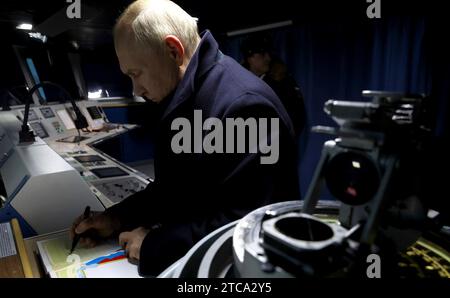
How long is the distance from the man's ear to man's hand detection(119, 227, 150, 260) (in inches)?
22.6

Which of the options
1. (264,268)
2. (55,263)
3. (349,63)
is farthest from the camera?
(349,63)

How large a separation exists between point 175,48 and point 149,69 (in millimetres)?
113

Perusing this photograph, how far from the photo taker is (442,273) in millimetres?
593

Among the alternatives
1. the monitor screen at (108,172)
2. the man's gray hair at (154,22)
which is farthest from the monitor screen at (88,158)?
the man's gray hair at (154,22)

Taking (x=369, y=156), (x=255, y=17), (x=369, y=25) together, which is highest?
(x=255, y=17)

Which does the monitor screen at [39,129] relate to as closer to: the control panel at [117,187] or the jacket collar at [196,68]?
the control panel at [117,187]

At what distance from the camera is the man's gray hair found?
3.39 ft

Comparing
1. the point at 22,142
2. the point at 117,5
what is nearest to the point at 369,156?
the point at 22,142

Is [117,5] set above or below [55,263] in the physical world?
above

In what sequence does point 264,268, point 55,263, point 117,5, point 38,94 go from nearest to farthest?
1. point 264,268
2. point 55,263
3. point 117,5
4. point 38,94

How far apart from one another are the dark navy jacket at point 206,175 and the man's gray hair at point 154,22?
10cm

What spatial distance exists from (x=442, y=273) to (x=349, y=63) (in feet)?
10.1
